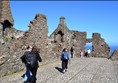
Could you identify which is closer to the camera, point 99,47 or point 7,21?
point 7,21

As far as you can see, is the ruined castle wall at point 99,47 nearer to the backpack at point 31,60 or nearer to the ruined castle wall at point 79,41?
the ruined castle wall at point 79,41

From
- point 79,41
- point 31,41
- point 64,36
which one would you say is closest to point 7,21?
point 64,36

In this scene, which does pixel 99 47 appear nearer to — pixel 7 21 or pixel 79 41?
pixel 79 41

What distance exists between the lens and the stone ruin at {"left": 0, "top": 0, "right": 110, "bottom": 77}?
15.4 m

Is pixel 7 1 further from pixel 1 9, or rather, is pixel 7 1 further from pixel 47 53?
pixel 47 53

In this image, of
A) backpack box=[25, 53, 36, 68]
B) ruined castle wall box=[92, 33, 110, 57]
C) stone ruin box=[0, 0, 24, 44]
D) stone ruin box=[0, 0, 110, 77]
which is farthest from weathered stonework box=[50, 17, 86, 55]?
backpack box=[25, 53, 36, 68]

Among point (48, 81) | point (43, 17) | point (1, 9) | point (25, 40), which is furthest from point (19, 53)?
point (1, 9)

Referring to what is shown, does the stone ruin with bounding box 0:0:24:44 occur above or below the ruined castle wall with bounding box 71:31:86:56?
above

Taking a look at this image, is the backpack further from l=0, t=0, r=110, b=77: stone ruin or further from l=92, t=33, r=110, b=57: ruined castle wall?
l=92, t=33, r=110, b=57: ruined castle wall

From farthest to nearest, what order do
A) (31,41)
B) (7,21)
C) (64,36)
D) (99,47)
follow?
1. (99,47)
2. (64,36)
3. (7,21)
4. (31,41)

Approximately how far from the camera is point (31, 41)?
1941 centimetres

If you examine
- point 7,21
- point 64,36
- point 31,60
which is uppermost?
point 7,21

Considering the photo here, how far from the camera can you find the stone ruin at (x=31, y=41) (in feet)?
50.4

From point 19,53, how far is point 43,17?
20.1 ft
